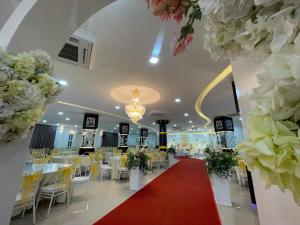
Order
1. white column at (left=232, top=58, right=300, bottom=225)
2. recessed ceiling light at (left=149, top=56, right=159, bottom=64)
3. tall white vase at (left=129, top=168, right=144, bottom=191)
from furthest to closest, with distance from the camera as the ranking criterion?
tall white vase at (left=129, top=168, right=144, bottom=191), recessed ceiling light at (left=149, top=56, right=159, bottom=64), white column at (left=232, top=58, right=300, bottom=225)

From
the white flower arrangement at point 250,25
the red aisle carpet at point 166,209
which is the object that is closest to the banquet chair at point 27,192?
the red aisle carpet at point 166,209

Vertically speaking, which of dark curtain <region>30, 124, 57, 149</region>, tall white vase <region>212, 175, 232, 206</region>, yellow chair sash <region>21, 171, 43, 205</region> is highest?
dark curtain <region>30, 124, 57, 149</region>

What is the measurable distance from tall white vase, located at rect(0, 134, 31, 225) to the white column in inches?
55.3

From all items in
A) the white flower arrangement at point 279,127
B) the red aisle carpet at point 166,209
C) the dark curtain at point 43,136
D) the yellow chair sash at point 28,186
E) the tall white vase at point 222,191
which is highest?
the dark curtain at point 43,136

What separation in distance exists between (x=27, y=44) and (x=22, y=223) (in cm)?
306

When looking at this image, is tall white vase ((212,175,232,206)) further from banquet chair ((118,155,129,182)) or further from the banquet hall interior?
banquet chair ((118,155,129,182))

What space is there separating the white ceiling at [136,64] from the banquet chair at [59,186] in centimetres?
258

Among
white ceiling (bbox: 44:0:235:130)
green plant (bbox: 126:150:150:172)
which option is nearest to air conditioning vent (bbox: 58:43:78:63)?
white ceiling (bbox: 44:0:235:130)

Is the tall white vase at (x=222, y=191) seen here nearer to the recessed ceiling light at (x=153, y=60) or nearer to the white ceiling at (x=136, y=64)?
the white ceiling at (x=136, y=64)

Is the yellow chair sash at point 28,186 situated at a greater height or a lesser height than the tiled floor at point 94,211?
greater

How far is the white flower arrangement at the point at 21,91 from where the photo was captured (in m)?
0.79

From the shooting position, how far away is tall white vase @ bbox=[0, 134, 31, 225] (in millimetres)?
899

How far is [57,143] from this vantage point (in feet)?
51.6

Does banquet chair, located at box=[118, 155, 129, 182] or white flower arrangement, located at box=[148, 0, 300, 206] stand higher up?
white flower arrangement, located at box=[148, 0, 300, 206]
